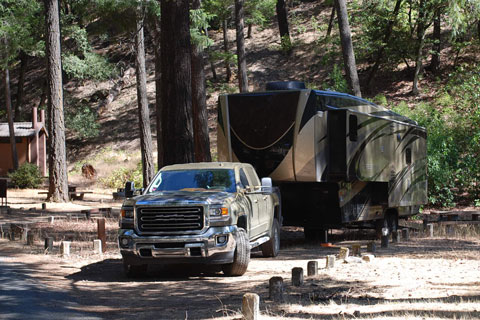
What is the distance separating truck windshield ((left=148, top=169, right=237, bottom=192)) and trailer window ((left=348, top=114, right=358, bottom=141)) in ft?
14.1

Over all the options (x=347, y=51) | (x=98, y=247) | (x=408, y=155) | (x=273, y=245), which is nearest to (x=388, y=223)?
(x=408, y=155)

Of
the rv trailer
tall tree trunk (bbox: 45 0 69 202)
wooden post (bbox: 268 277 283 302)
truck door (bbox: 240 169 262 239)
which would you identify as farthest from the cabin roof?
wooden post (bbox: 268 277 283 302)

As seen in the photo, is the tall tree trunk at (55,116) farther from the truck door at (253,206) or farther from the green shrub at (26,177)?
the truck door at (253,206)

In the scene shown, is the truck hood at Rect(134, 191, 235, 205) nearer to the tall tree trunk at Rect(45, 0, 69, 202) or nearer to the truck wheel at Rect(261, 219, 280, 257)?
the truck wheel at Rect(261, 219, 280, 257)

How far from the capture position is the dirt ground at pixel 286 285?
315 inches

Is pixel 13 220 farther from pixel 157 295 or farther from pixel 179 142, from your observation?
pixel 157 295

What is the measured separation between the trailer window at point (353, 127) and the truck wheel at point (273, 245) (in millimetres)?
3043

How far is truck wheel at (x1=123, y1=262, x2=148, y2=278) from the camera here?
37.4 feet

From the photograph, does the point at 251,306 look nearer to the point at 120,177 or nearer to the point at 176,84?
the point at 176,84

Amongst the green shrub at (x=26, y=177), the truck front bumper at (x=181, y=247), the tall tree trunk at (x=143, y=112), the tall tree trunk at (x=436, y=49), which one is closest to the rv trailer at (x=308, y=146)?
the truck front bumper at (x=181, y=247)

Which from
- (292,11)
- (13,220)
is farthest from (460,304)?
(292,11)

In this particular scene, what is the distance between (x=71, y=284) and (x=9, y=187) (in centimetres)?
2915

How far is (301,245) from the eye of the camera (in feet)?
56.3

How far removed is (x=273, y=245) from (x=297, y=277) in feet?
13.9
